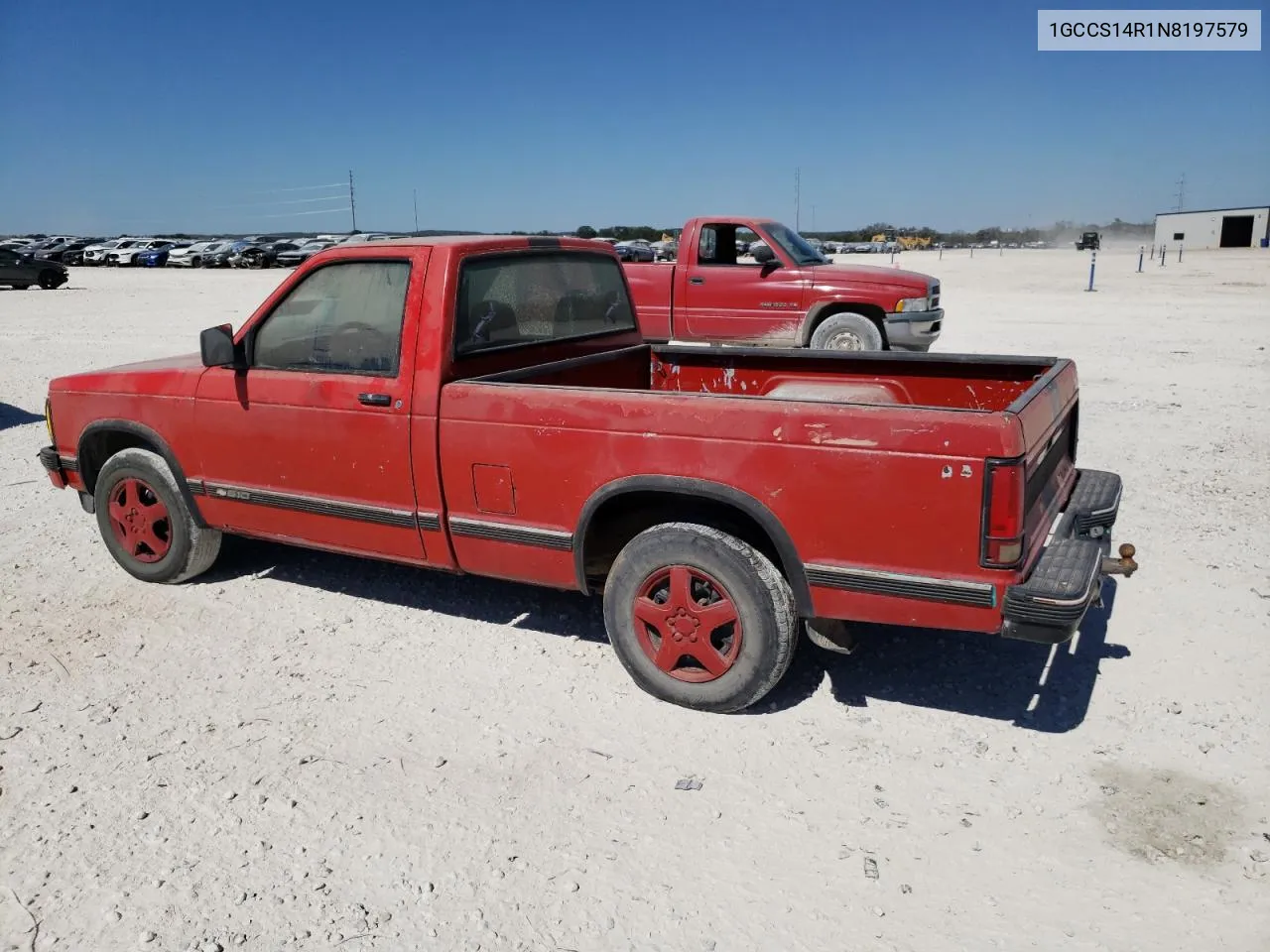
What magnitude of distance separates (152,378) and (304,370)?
1.05m

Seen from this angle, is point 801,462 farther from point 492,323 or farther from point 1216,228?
point 1216,228

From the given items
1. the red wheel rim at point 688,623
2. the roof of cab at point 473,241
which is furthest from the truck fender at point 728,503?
the roof of cab at point 473,241

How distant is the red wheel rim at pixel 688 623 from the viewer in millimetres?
3816

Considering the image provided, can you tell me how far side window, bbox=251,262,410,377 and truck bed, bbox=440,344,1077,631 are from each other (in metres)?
0.51

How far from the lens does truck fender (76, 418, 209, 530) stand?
5.09 metres

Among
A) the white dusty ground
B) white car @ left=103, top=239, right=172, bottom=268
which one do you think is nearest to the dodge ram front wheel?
the white dusty ground

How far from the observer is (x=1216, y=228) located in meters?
74.2

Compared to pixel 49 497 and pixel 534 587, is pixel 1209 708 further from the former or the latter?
pixel 49 497

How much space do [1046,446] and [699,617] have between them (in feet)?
4.81

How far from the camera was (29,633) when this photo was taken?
4.79 m

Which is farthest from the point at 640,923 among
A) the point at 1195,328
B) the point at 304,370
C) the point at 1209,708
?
the point at 1195,328

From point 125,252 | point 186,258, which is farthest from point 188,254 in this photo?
point 125,252

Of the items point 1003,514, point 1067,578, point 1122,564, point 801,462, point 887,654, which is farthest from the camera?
point 887,654

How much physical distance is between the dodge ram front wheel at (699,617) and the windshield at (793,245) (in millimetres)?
8732
